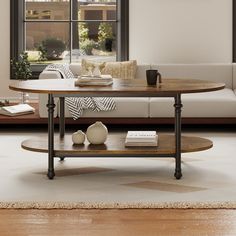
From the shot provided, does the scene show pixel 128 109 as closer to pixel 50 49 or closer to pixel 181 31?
pixel 181 31

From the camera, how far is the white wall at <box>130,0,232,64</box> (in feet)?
25.9

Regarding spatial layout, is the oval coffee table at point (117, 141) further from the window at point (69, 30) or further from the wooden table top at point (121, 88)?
the window at point (69, 30)

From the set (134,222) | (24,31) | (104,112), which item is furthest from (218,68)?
(134,222)

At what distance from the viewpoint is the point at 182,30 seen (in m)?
7.95

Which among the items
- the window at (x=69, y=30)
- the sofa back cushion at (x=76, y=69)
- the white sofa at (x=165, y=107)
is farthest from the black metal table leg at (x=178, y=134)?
the window at (x=69, y=30)

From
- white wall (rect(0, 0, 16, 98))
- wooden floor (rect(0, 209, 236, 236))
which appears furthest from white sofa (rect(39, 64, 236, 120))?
wooden floor (rect(0, 209, 236, 236))

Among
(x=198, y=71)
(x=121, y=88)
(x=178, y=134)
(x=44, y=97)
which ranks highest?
(x=198, y=71)

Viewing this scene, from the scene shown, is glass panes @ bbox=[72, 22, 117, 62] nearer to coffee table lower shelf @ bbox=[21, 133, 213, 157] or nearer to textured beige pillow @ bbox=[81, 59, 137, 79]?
textured beige pillow @ bbox=[81, 59, 137, 79]

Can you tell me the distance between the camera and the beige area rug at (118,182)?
410 centimetres

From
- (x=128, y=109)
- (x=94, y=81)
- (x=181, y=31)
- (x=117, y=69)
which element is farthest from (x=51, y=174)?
(x=181, y=31)

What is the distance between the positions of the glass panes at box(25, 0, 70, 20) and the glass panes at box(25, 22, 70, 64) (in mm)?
90

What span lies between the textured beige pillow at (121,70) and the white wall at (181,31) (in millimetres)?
616

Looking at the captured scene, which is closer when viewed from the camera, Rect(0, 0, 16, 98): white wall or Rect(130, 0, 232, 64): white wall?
Rect(130, 0, 232, 64): white wall

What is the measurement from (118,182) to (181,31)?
3602 millimetres
